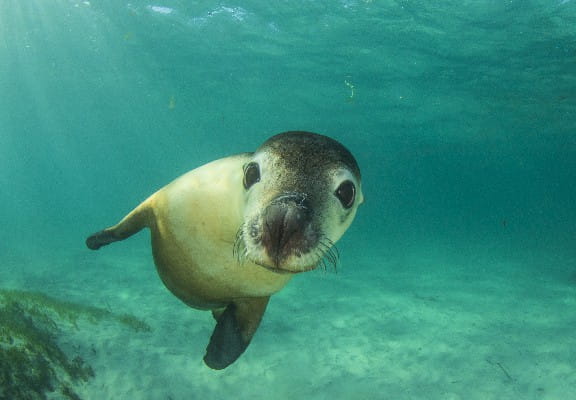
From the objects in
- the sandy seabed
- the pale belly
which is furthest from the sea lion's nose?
the sandy seabed

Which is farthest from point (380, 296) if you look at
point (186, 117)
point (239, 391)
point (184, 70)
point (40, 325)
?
point (186, 117)

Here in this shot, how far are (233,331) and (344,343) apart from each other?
4197 millimetres

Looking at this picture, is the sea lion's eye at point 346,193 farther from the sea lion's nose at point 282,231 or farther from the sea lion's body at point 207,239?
the sea lion's body at point 207,239

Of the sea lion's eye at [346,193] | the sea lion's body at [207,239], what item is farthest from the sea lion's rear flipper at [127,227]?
the sea lion's eye at [346,193]

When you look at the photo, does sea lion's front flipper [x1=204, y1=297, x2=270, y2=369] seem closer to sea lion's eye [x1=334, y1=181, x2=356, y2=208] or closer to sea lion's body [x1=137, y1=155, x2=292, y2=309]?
sea lion's body [x1=137, y1=155, x2=292, y2=309]

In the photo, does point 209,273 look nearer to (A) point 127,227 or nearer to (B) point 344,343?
(A) point 127,227

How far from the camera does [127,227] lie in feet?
12.1

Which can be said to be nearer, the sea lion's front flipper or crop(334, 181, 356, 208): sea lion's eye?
crop(334, 181, 356, 208): sea lion's eye

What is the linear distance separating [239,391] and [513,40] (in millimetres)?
14266

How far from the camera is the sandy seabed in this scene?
5.38 metres

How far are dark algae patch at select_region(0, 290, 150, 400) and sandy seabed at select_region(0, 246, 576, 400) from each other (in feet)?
0.62

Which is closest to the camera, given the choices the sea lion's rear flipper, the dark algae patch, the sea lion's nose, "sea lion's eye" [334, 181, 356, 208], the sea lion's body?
the sea lion's nose

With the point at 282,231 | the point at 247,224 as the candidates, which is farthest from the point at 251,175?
the point at 282,231

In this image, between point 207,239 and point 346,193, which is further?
point 207,239
